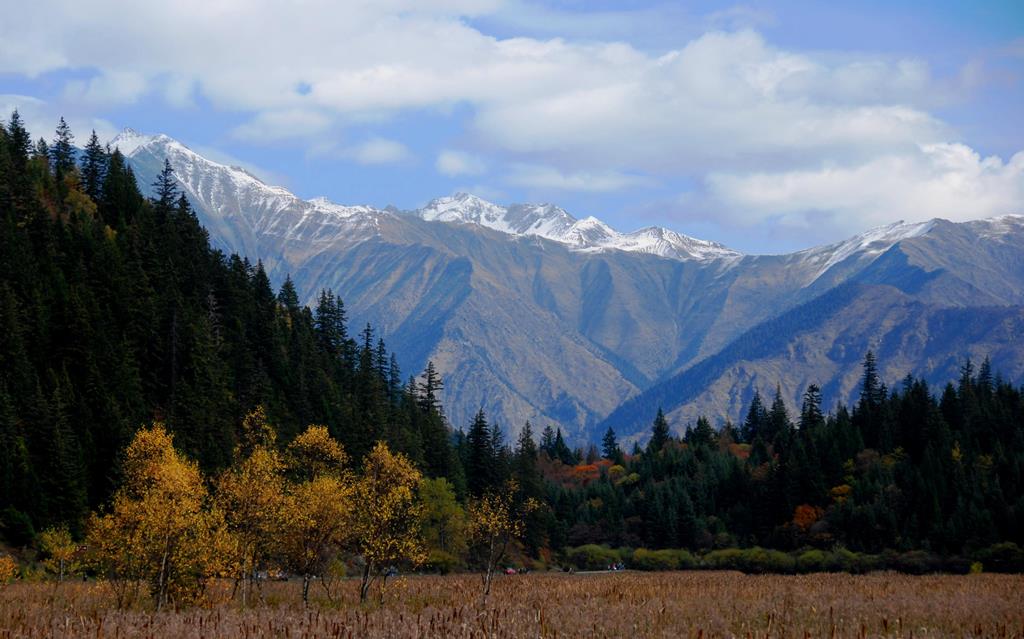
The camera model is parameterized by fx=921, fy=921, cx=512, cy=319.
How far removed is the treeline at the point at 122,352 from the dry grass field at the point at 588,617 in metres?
43.9

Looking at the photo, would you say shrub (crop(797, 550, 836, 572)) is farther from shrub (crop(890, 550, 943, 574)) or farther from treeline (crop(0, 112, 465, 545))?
treeline (crop(0, 112, 465, 545))

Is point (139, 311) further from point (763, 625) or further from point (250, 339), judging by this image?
point (763, 625)

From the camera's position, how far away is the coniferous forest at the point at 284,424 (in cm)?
10500

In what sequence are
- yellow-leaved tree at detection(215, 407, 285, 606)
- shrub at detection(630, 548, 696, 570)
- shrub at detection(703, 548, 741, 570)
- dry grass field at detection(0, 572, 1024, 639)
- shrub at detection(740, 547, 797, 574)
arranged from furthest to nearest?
1. shrub at detection(630, 548, 696, 570)
2. shrub at detection(703, 548, 741, 570)
3. shrub at detection(740, 547, 797, 574)
4. yellow-leaved tree at detection(215, 407, 285, 606)
5. dry grass field at detection(0, 572, 1024, 639)

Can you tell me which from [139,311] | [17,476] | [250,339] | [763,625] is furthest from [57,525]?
[763,625]

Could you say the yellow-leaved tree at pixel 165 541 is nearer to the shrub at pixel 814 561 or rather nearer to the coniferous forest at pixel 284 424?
the coniferous forest at pixel 284 424

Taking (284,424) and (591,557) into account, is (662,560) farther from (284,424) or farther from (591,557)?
(284,424)

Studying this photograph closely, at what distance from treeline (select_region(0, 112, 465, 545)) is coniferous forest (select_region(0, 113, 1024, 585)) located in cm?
31

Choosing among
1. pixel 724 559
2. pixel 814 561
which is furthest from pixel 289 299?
pixel 814 561

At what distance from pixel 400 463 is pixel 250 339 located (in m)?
98.6

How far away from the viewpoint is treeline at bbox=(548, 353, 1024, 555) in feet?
424

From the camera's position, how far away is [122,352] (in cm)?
11688

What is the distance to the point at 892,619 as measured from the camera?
41.0 meters

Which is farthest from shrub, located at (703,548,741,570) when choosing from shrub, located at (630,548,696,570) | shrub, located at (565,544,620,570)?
shrub, located at (565,544,620,570)
